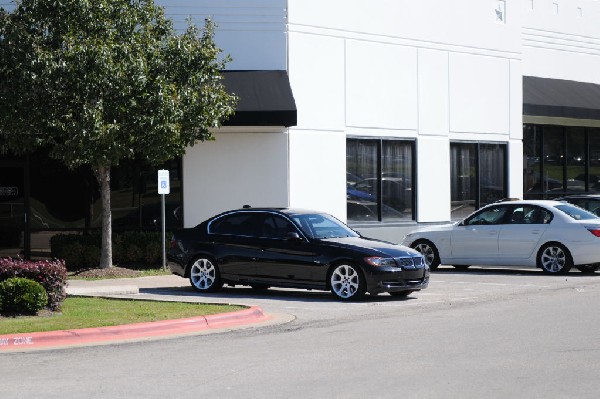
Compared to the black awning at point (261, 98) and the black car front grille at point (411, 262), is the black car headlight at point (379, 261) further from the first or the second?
the black awning at point (261, 98)

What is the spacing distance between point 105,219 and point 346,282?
23.5 ft

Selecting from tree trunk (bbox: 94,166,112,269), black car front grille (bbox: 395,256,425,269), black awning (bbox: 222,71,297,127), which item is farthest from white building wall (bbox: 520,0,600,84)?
black car front grille (bbox: 395,256,425,269)

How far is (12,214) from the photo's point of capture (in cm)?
2359

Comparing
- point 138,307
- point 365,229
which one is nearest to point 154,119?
point 138,307

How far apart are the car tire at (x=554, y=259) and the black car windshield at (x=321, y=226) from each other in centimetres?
534

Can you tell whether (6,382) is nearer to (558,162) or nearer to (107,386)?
(107,386)

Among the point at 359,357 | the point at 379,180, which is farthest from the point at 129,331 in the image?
the point at 379,180

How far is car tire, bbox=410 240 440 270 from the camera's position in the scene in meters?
22.6

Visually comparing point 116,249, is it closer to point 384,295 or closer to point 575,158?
point 384,295

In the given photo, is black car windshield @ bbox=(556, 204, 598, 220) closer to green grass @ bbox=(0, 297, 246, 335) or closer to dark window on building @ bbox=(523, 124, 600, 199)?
green grass @ bbox=(0, 297, 246, 335)

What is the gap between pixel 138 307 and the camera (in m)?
15.0

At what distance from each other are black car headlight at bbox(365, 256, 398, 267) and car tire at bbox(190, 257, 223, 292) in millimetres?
2938

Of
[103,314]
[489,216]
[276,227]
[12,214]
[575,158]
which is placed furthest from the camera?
[575,158]

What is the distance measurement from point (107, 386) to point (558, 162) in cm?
2673
